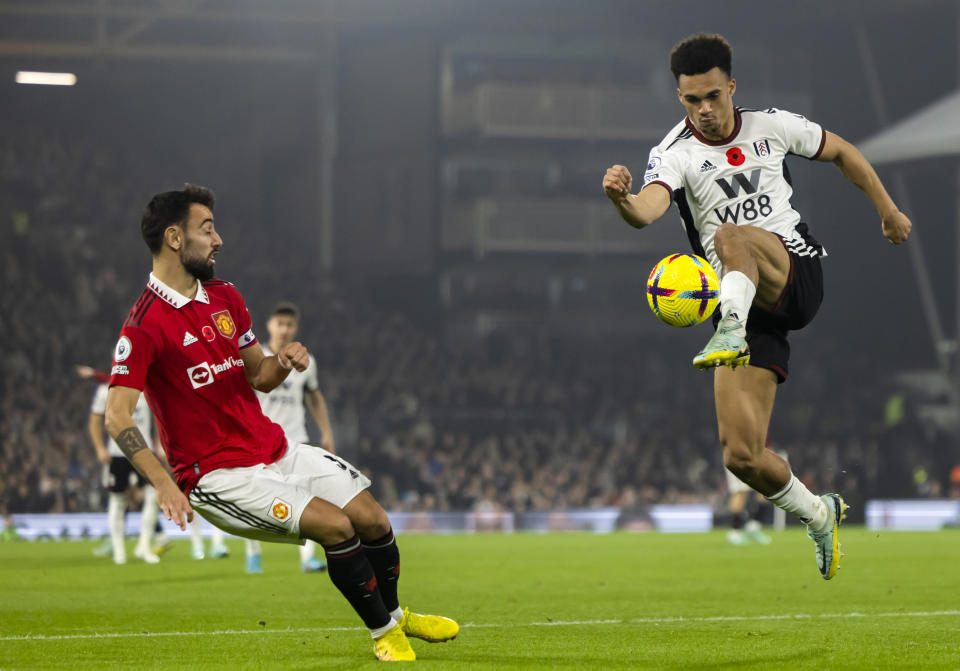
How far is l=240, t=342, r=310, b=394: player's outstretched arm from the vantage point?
6.16 meters

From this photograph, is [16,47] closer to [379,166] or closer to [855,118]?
[379,166]

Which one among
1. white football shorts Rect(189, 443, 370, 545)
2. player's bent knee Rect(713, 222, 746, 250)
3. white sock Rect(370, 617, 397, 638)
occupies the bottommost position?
white sock Rect(370, 617, 397, 638)

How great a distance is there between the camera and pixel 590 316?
119 feet

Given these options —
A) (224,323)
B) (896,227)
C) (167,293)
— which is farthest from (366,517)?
(896,227)

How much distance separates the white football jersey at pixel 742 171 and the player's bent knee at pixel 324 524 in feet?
7.98

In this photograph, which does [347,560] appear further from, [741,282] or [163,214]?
[741,282]

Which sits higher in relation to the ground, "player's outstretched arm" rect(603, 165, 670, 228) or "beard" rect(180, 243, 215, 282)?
"player's outstretched arm" rect(603, 165, 670, 228)

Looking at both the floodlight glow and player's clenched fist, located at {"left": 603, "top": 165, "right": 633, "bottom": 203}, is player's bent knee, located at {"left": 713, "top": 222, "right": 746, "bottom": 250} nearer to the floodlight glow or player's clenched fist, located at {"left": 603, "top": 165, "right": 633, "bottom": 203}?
player's clenched fist, located at {"left": 603, "top": 165, "right": 633, "bottom": 203}

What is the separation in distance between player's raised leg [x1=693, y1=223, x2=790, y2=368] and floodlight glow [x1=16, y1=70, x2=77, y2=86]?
31.0 m

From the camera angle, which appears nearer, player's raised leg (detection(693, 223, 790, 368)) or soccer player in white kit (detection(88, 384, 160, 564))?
player's raised leg (detection(693, 223, 790, 368))

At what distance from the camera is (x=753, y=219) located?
726 cm

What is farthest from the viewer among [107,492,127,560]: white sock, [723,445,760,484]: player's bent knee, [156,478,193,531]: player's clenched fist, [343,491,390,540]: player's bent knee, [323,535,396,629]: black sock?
[107,492,127,560]: white sock

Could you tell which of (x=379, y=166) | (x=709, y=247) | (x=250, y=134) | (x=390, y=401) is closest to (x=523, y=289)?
(x=379, y=166)

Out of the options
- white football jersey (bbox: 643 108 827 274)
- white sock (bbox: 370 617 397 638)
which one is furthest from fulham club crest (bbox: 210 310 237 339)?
white football jersey (bbox: 643 108 827 274)
